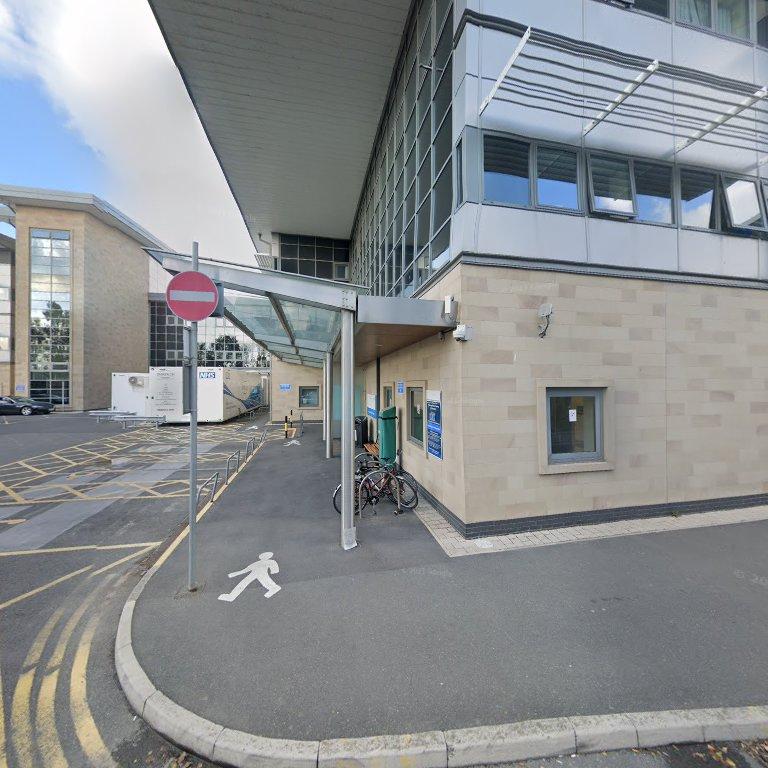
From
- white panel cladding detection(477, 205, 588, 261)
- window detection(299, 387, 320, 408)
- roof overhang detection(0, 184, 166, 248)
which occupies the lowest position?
window detection(299, 387, 320, 408)

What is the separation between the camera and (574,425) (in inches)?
225

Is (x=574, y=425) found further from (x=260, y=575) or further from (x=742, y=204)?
(x=742, y=204)

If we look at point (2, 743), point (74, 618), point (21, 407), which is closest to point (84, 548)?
point (74, 618)

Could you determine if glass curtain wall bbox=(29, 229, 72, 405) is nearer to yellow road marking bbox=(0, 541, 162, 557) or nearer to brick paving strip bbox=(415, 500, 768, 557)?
A: yellow road marking bbox=(0, 541, 162, 557)

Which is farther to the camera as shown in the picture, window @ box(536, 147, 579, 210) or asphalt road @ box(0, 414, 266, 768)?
window @ box(536, 147, 579, 210)

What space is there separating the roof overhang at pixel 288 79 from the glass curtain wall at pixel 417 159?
76 centimetres

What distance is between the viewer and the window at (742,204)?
6.39 metres

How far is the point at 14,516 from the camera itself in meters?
6.48

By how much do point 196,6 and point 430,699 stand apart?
40.7 feet

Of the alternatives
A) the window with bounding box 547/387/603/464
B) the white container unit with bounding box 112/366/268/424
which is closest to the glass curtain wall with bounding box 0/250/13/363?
the white container unit with bounding box 112/366/268/424

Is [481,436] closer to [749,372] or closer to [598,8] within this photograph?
[749,372]

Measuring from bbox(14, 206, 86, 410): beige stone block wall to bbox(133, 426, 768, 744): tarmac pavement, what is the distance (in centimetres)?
3450

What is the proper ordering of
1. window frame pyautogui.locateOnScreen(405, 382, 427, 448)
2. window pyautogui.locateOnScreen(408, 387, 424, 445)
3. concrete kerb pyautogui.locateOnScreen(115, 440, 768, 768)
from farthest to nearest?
window pyautogui.locateOnScreen(408, 387, 424, 445), window frame pyautogui.locateOnScreen(405, 382, 427, 448), concrete kerb pyautogui.locateOnScreen(115, 440, 768, 768)

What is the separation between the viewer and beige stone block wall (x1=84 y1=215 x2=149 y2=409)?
3062 centimetres
